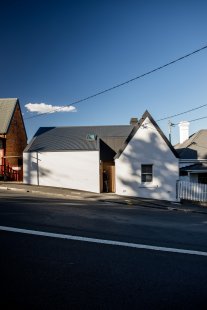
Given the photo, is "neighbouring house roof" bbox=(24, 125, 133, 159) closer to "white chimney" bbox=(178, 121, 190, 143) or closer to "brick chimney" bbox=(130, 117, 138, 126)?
"brick chimney" bbox=(130, 117, 138, 126)

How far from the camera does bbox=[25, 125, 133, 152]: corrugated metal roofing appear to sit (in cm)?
2725

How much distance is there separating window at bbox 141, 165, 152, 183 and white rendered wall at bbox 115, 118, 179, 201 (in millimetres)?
256

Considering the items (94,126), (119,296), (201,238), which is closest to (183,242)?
A: (201,238)

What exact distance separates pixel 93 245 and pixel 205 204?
1600 cm

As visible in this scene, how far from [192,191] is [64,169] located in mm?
10154

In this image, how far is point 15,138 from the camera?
33.8 m

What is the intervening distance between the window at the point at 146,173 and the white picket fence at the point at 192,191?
2.13m

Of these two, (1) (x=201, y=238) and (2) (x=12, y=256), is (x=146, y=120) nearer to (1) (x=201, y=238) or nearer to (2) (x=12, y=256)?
(1) (x=201, y=238)

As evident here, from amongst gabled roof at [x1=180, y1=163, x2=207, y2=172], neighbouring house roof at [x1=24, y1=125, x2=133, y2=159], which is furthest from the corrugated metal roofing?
gabled roof at [x1=180, y1=163, x2=207, y2=172]

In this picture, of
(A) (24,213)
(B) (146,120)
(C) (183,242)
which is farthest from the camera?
(B) (146,120)

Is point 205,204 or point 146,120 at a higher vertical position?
point 146,120

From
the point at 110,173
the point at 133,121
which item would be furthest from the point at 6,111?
the point at 110,173

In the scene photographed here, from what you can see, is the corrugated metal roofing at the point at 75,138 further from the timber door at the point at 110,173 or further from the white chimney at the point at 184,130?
the white chimney at the point at 184,130

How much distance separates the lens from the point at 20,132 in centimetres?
3547
